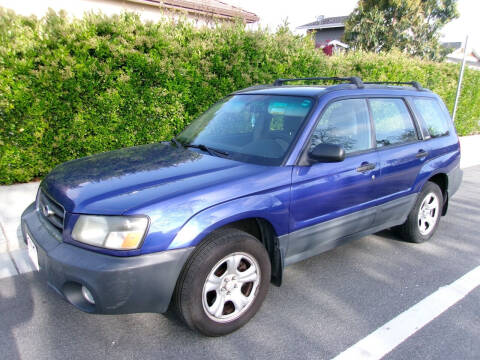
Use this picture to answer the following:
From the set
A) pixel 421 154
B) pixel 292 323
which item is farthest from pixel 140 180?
pixel 421 154

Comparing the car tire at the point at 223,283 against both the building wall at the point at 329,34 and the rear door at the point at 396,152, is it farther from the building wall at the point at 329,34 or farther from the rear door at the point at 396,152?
the building wall at the point at 329,34

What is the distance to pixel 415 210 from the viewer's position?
4.08m

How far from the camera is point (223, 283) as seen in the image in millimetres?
2555

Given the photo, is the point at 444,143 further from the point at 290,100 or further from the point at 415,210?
the point at 290,100

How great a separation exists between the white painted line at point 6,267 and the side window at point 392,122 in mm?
3558

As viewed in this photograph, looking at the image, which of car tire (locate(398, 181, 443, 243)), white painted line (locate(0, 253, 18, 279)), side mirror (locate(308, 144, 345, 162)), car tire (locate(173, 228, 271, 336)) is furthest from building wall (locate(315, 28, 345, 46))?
car tire (locate(173, 228, 271, 336))

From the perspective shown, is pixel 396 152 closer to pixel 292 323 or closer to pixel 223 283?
pixel 292 323

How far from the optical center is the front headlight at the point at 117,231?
219 centimetres

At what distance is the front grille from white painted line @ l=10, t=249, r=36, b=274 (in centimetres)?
89

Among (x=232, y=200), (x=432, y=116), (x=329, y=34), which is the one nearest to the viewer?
(x=232, y=200)

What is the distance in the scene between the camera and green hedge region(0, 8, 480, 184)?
203 inches

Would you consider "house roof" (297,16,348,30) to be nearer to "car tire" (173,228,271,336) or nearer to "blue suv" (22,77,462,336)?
"blue suv" (22,77,462,336)

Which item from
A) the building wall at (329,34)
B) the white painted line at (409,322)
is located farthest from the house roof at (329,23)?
the white painted line at (409,322)

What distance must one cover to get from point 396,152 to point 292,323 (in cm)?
193
